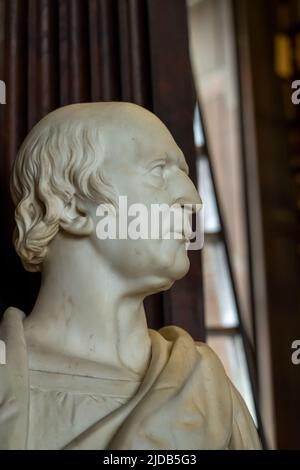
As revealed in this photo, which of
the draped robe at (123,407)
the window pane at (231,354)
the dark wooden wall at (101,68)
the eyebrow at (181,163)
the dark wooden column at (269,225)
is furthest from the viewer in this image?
the dark wooden column at (269,225)

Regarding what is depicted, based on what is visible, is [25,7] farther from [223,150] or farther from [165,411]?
[223,150]

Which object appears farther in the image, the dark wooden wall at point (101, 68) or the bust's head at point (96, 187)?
the dark wooden wall at point (101, 68)

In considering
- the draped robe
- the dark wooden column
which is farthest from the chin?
the dark wooden column

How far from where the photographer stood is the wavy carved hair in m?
1.68

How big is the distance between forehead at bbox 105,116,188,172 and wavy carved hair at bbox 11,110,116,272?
0.02 m

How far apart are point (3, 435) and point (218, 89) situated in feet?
9.35

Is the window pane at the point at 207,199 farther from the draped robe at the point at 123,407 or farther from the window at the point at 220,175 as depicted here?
the draped robe at the point at 123,407

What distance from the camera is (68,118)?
1.73 meters

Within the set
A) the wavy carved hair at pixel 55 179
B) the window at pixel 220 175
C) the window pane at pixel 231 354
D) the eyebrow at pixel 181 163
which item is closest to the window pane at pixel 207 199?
the window at pixel 220 175

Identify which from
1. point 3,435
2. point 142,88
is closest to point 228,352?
point 142,88

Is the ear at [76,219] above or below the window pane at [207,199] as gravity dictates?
below

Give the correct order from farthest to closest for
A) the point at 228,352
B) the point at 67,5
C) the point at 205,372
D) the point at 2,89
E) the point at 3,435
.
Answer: the point at 228,352 → the point at 67,5 → the point at 2,89 → the point at 205,372 → the point at 3,435

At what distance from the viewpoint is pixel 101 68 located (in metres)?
2.35

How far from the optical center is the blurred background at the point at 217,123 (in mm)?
2285
